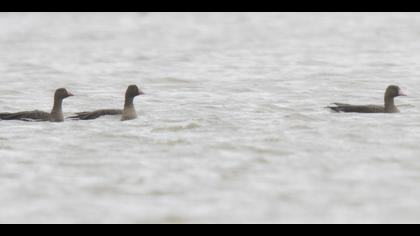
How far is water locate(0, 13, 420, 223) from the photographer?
1305cm

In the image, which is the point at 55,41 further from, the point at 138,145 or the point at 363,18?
the point at 138,145

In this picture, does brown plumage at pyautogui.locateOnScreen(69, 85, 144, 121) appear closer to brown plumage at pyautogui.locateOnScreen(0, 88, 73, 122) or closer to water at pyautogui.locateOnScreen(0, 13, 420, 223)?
water at pyautogui.locateOnScreen(0, 13, 420, 223)

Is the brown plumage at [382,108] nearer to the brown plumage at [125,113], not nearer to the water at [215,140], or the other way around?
the water at [215,140]

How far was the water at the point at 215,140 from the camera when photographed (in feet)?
42.8

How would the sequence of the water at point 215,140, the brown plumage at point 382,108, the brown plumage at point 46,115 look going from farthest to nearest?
1. the brown plumage at point 382,108
2. the brown plumage at point 46,115
3. the water at point 215,140

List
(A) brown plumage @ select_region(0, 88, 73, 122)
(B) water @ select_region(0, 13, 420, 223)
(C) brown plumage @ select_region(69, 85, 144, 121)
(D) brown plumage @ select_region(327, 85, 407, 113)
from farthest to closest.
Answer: (D) brown plumage @ select_region(327, 85, 407, 113) → (C) brown plumage @ select_region(69, 85, 144, 121) → (A) brown plumage @ select_region(0, 88, 73, 122) → (B) water @ select_region(0, 13, 420, 223)

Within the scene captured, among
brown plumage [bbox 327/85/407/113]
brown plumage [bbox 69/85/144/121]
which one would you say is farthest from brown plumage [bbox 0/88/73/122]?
brown plumage [bbox 327/85/407/113]

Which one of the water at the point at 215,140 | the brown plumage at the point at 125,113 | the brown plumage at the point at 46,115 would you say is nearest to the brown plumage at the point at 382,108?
the water at the point at 215,140

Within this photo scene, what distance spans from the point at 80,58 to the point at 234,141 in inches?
629

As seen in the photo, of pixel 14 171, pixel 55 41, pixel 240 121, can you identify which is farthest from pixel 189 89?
pixel 55 41

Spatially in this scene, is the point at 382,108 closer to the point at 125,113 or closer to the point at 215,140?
the point at 215,140

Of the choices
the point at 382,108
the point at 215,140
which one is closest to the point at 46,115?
the point at 215,140

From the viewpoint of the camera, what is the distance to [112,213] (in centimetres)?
1278

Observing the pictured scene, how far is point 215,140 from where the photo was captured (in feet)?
55.9
